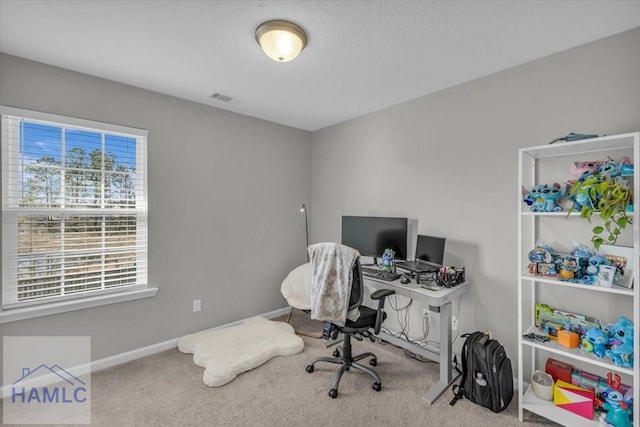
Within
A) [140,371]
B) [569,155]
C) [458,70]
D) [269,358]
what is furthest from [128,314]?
[569,155]

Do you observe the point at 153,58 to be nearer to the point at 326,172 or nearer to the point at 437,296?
the point at 326,172

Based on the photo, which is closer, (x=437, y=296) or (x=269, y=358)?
(x=437, y=296)

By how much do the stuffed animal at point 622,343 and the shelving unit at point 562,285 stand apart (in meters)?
0.04

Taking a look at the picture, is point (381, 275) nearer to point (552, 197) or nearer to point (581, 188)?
point (552, 197)

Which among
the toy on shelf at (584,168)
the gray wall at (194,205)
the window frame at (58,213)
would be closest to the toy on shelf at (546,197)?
the toy on shelf at (584,168)

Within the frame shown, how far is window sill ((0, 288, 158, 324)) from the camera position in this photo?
2107 mm

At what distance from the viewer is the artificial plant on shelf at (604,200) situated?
1541mm

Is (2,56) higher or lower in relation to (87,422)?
higher

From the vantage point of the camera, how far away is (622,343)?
159 cm

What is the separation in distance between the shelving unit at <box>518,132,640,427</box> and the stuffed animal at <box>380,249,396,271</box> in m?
1.05

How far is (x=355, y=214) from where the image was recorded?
3502mm

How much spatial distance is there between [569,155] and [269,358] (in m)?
2.91

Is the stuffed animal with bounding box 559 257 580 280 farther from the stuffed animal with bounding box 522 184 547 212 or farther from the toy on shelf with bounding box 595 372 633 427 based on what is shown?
the toy on shelf with bounding box 595 372 633 427

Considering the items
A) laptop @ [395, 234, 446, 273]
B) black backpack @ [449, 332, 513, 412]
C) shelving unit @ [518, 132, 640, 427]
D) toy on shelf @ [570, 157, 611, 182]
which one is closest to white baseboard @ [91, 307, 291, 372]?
laptop @ [395, 234, 446, 273]
